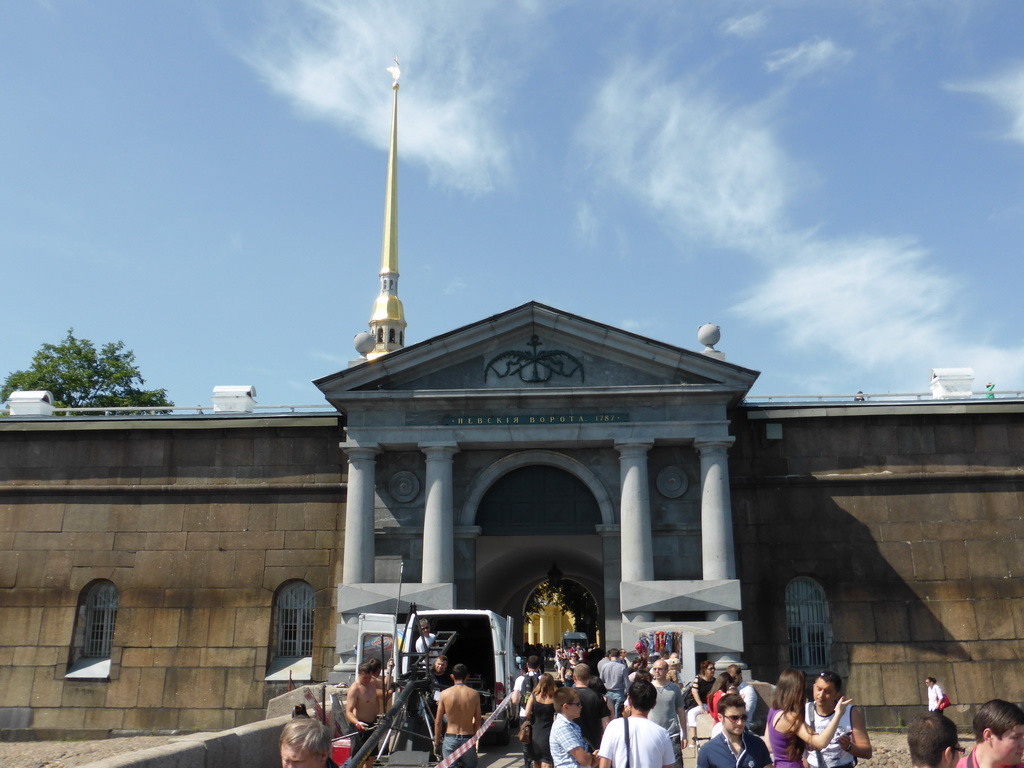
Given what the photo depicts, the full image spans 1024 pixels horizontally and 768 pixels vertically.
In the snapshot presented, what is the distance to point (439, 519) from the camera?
22.5 meters

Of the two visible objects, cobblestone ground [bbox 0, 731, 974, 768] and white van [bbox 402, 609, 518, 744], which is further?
white van [bbox 402, 609, 518, 744]

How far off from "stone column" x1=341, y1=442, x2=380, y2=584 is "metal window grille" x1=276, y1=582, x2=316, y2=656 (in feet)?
6.10

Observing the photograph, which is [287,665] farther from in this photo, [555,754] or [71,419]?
[555,754]

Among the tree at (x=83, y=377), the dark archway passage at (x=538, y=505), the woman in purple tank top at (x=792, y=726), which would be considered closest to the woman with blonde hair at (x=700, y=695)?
the woman in purple tank top at (x=792, y=726)

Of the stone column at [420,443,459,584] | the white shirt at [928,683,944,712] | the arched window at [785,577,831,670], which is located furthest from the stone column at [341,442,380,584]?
the white shirt at [928,683,944,712]

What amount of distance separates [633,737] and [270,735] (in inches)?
242

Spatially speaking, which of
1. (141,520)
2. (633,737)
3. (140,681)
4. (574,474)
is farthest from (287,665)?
(633,737)

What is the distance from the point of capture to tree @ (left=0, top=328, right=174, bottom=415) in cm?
5072

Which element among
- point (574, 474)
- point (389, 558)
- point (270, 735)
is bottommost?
point (270, 735)

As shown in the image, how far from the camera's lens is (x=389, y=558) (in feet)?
76.1

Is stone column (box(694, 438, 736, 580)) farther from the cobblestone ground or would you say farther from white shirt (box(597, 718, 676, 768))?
white shirt (box(597, 718, 676, 768))

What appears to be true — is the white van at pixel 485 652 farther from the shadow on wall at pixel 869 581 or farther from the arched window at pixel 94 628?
the arched window at pixel 94 628

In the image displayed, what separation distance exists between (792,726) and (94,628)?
21.9 metres

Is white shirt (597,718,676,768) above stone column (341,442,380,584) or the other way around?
the other way around
